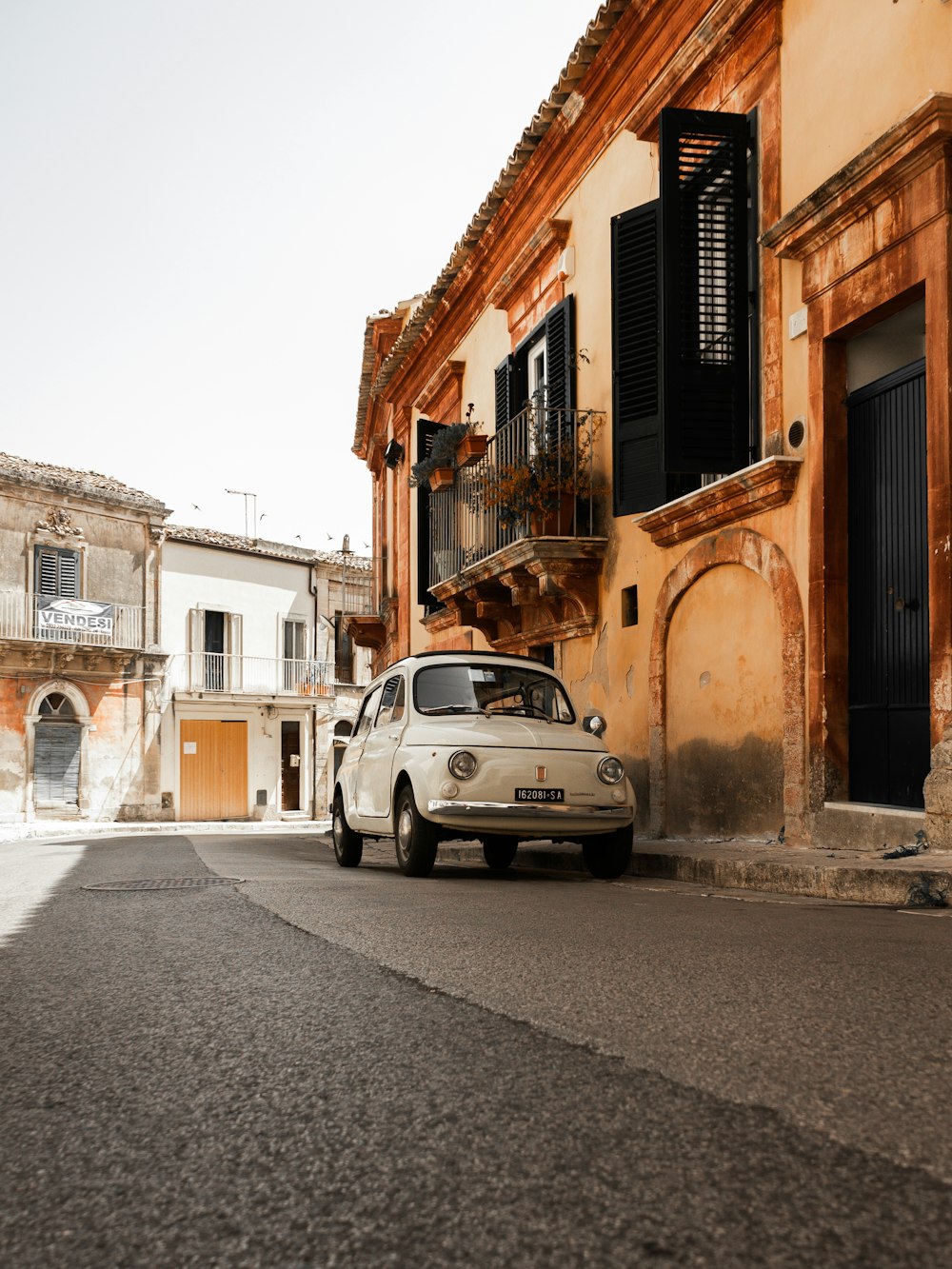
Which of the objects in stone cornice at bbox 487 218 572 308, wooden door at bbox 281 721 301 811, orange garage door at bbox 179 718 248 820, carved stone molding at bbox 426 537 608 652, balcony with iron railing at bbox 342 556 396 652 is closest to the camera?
carved stone molding at bbox 426 537 608 652

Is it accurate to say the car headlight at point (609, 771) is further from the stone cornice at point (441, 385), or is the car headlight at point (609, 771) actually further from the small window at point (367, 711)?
the stone cornice at point (441, 385)

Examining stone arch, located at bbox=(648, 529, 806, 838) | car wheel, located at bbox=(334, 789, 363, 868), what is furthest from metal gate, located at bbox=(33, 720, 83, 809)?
stone arch, located at bbox=(648, 529, 806, 838)

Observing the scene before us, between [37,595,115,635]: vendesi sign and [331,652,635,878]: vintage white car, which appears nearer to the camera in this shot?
[331,652,635,878]: vintage white car

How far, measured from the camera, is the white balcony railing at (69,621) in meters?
34.3

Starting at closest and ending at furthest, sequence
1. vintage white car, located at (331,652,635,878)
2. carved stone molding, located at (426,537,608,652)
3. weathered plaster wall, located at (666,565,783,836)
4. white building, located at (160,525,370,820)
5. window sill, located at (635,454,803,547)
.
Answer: vintage white car, located at (331,652,635,878), window sill, located at (635,454,803,547), weathered plaster wall, located at (666,565,783,836), carved stone molding, located at (426,537,608,652), white building, located at (160,525,370,820)

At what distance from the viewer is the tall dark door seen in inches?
347

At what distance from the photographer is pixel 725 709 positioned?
37.0ft

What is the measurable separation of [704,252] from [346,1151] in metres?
9.94

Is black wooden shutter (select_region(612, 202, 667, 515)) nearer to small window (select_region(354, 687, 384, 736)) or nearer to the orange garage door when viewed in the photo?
small window (select_region(354, 687, 384, 736))

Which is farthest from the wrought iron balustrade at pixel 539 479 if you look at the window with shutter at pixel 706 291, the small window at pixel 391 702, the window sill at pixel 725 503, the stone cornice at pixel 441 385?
the stone cornice at pixel 441 385

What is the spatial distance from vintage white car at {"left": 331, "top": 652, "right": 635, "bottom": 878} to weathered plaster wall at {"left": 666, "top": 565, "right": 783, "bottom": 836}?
4.59 feet

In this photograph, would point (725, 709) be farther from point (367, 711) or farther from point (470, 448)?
point (470, 448)

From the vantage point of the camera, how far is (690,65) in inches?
469

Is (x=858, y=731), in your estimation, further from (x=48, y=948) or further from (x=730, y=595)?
(x=48, y=948)
